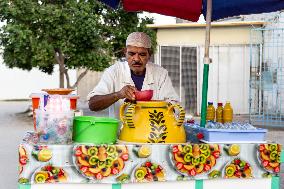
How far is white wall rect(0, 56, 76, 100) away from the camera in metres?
26.3

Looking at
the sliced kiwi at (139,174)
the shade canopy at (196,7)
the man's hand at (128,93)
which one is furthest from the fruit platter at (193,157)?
the shade canopy at (196,7)

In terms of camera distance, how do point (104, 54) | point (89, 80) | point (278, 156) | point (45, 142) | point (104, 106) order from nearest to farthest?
point (45, 142) → point (278, 156) → point (104, 106) → point (104, 54) → point (89, 80)

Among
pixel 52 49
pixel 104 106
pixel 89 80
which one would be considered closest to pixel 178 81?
pixel 52 49

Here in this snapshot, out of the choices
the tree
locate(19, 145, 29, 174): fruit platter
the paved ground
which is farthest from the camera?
the tree

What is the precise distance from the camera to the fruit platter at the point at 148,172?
2.63m

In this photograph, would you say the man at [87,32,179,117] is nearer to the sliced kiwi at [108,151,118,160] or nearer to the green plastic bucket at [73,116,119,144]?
the green plastic bucket at [73,116,119,144]

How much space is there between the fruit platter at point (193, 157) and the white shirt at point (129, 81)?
866mm

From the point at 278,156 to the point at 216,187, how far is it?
395 mm

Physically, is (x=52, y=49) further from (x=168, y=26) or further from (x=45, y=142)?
(x=45, y=142)

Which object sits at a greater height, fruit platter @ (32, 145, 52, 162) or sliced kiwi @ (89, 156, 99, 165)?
fruit platter @ (32, 145, 52, 162)

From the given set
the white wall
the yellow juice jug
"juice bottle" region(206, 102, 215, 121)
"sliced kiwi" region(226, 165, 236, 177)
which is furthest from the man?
the white wall

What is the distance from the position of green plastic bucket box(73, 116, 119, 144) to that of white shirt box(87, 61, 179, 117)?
27.1 inches

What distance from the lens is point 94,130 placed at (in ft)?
8.65

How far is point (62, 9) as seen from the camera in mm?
13227
